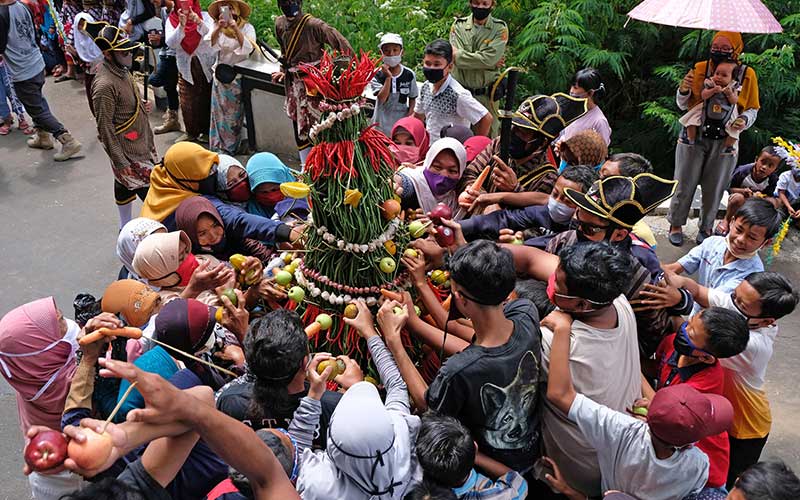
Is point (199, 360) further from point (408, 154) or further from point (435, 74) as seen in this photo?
point (435, 74)

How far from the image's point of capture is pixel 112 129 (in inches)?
229

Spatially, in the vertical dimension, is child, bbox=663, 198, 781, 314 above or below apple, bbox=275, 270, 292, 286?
below

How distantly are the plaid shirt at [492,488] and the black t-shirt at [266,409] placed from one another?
61cm

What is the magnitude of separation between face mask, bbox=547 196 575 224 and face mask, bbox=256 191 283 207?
5.88ft

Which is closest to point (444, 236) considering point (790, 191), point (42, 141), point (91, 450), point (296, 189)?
point (296, 189)

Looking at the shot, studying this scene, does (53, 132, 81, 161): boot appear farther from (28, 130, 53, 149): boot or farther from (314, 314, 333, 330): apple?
(314, 314, 333, 330): apple

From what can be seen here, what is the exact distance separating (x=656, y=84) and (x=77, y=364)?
7765 mm

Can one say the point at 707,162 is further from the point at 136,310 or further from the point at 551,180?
the point at 136,310

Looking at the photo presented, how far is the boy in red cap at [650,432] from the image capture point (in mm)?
2365

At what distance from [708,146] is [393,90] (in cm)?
298

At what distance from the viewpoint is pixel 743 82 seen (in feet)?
19.2

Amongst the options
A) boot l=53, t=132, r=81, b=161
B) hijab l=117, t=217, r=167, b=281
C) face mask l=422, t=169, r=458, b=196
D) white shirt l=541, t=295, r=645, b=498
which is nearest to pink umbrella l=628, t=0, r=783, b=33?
face mask l=422, t=169, r=458, b=196

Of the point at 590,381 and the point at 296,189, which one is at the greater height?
the point at 296,189

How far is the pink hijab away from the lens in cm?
290
